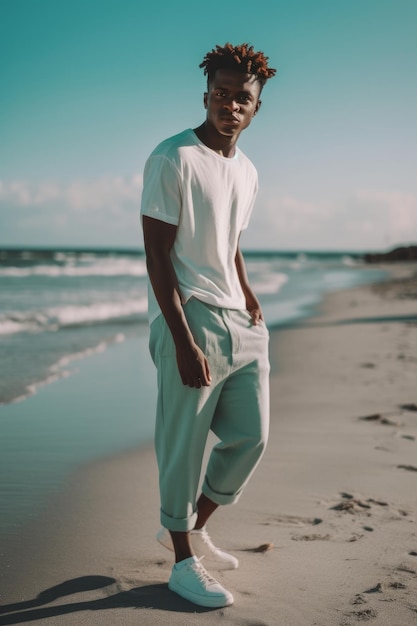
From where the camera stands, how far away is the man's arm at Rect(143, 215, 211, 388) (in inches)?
90.4

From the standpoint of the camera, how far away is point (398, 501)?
3.36 meters

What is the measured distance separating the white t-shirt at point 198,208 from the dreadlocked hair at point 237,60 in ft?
0.96

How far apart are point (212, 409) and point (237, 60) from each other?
129 centimetres

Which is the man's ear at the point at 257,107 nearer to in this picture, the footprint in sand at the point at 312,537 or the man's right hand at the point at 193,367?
the man's right hand at the point at 193,367

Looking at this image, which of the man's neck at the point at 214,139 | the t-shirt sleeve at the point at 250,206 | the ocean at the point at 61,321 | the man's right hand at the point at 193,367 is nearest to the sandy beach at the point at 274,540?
the man's right hand at the point at 193,367

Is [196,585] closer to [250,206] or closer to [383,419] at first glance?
[250,206]

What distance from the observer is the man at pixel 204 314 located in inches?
90.6

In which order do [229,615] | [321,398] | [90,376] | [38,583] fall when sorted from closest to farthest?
[229,615] → [38,583] → [321,398] → [90,376]

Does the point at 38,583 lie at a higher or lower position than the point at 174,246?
lower

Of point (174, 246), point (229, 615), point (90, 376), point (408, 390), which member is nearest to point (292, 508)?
point (229, 615)

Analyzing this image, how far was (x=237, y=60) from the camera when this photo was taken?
93.8 inches

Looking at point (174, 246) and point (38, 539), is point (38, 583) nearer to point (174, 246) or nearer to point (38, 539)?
point (38, 539)

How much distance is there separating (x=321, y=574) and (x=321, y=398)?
126 inches

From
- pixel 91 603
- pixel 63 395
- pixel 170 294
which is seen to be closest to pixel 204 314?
pixel 170 294
